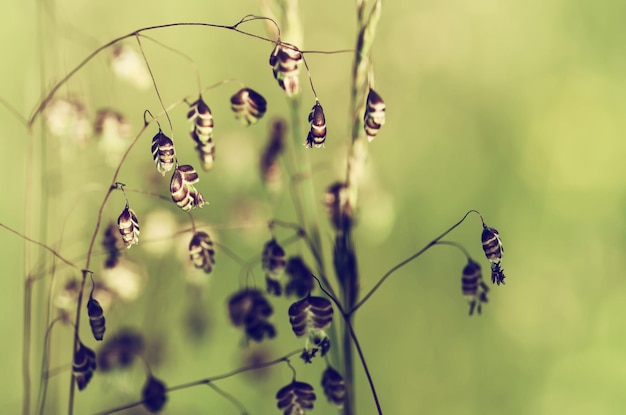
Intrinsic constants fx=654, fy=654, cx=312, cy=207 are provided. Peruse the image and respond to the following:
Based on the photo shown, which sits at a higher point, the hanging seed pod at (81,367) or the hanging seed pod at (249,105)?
the hanging seed pod at (249,105)

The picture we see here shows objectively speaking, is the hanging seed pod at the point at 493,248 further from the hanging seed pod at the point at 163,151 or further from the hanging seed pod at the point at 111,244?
the hanging seed pod at the point at 111,244

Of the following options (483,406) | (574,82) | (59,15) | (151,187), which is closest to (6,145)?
(59,15)

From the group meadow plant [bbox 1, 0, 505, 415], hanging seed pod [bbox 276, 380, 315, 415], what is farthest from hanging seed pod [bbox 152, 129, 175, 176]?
hanging seed pod [bbox 276, 380, 315, 415]

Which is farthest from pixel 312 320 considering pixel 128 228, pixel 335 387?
pixel 128 228

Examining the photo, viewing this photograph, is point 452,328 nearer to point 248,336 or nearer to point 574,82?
point 248,336

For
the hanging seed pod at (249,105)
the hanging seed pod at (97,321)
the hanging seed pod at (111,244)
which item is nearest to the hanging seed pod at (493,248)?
the hanging seed pod at (249,105)

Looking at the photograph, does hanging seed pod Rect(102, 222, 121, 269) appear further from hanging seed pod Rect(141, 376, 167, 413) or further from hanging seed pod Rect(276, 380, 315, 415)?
hanging seed pod Rect(276, 380, 315, 415)
